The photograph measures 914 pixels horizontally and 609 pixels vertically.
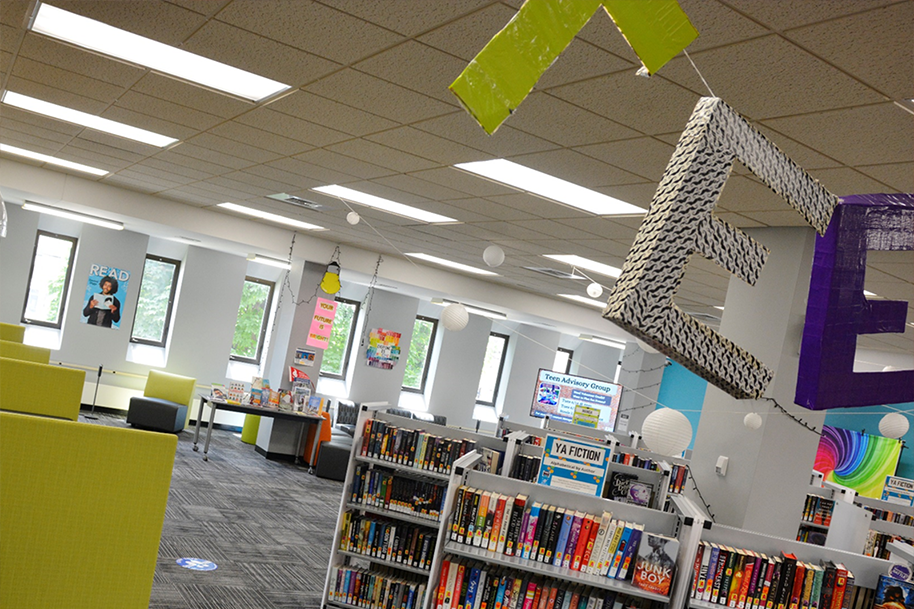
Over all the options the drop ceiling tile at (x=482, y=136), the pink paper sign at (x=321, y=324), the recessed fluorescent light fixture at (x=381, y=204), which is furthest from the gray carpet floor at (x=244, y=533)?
the drop ceiling tile at (x=482, y=136)

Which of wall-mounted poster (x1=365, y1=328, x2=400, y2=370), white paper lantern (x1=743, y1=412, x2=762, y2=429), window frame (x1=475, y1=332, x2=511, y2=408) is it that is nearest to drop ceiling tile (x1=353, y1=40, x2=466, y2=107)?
white paper lantern (x1=743, y1=412, x2=762, y2=429)

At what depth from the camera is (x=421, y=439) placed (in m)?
5.36

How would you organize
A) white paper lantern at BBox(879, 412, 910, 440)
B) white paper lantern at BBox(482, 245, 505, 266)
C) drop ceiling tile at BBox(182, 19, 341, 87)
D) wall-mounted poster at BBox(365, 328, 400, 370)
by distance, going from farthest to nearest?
wall-mounted poster at BBox(365, 328, 400, 370) < white paper lantern at BBox(879, 412, 910, 440) < white paper lantern at BBox(482, 245, 505, 266) < drop ceiling tile at BBox(182, 19, 341, 87)

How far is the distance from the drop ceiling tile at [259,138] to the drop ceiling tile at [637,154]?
6.93ft

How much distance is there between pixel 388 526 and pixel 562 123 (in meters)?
3.13

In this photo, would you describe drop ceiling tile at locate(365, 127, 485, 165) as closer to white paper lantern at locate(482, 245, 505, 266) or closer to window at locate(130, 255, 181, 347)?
white paper lantern at locate(482, 245, 505, 266)

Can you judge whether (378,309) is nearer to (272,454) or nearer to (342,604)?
(272,454)

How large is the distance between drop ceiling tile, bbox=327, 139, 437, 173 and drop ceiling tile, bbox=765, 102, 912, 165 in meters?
2.34

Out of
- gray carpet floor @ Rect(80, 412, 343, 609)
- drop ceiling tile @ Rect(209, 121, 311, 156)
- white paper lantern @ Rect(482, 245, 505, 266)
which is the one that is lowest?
gray carpet floor @ Rect(80, 412, 343, 609)

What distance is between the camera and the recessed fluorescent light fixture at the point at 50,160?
773 cm

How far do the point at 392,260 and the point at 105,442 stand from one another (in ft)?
26.5

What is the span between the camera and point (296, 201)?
7480 millimetres

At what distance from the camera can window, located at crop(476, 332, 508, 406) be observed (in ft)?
54.7

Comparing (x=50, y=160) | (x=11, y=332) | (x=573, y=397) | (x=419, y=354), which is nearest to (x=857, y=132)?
(x=50, y=160)
